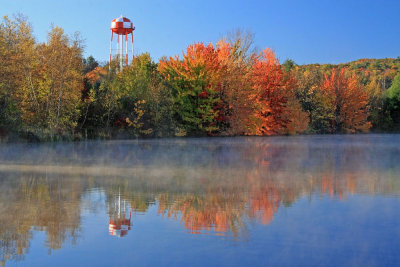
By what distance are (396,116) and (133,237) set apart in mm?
78368

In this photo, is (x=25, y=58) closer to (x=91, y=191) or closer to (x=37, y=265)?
(x=91, y=191)

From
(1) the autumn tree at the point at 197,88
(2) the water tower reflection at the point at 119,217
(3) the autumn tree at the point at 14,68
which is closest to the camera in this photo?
(2) the water tower reflection at the point at 119,217

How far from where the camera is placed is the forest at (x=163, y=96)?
33.6 metres

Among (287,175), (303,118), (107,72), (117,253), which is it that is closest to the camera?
(117,253)

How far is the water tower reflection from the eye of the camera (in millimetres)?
6746

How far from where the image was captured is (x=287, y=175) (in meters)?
14.2

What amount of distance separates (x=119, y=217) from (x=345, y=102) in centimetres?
6086

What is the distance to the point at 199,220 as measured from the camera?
24.1 ft

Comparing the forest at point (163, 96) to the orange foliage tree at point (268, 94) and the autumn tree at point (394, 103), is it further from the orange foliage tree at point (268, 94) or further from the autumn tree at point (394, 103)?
the autumn tree at point (394, 103)

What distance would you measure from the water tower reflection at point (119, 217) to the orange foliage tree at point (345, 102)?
57950 millimetres

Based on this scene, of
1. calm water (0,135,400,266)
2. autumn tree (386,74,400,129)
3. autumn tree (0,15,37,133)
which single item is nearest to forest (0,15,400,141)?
autumn tree (0,15,37,133)

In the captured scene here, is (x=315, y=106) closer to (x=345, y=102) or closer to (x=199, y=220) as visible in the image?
(x=345, y=102)

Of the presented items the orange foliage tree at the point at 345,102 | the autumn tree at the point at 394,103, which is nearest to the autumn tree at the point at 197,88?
the orange foliage tree at the point at 345,102

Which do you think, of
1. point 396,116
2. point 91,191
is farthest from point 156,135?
point 396,116
